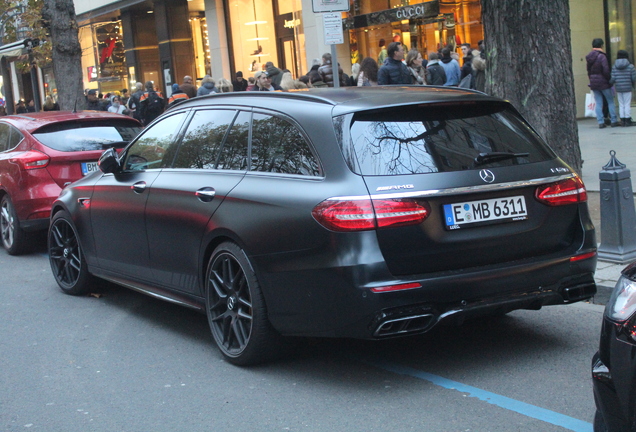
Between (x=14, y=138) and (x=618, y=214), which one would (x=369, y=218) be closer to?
(x=618, y=214)

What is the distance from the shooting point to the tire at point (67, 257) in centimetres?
727

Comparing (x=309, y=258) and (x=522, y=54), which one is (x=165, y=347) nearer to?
(x=309, y=258)

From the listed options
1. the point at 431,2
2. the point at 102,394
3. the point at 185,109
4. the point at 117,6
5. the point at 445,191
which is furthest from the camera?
the point at 117,6

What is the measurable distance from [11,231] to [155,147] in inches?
170

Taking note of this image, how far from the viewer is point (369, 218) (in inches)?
170

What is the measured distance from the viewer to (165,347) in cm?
574

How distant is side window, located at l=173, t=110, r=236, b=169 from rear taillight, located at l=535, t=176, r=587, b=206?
6.67 ft

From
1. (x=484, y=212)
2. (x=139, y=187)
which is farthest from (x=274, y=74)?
Answer: (x=484, y=212)

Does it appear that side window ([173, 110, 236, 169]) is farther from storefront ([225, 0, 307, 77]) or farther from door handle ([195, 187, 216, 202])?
storefront ([225, 0, 307, 77])

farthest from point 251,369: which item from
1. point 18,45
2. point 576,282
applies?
point 18,45

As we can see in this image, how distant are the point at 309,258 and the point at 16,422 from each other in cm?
180

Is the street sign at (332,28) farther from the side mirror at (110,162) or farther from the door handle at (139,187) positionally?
the door handle at (139,187)

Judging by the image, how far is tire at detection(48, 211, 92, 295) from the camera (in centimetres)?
727

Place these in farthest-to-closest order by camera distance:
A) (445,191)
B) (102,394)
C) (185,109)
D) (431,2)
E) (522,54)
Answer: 1. (431,2)
2. (522,54)
3. (185,109)
4. (102,394)
5. (445,191)
